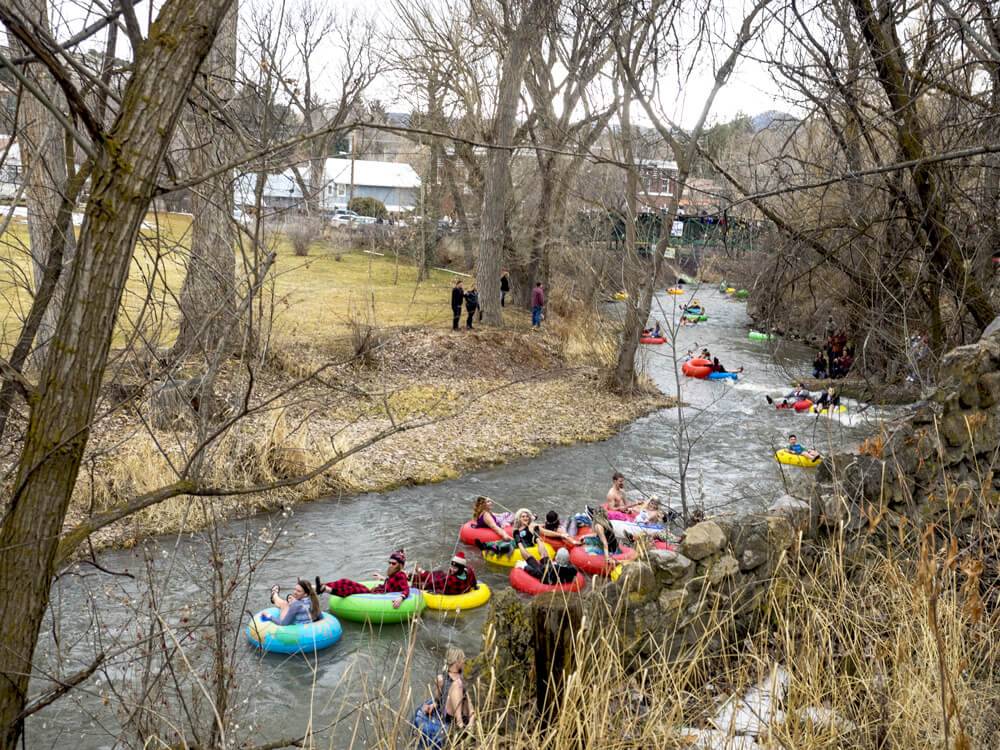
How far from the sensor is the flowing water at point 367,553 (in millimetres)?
6590

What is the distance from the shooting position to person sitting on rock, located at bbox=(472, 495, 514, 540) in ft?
37.1

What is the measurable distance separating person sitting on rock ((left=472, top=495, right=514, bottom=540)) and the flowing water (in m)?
0.39

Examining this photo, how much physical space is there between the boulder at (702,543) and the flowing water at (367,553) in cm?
49

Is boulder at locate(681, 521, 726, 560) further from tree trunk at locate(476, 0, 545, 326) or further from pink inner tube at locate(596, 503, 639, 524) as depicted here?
tree trunk at locate(476, 0, 545, 326)

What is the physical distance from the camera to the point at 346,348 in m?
18.4

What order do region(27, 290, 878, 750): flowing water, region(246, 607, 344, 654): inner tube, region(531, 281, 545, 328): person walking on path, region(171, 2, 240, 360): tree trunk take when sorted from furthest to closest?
1. region(531, 281, 545, 328): person walking on path
2. region(246, 607, 344, 654): inner tube
3. region(27, 290, 878, 750): flowing water
4. region(171, 2, 240, 360): tree trunk

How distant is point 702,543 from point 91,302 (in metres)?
3.63

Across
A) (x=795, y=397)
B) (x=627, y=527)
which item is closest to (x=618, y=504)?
(x=627, y=527)

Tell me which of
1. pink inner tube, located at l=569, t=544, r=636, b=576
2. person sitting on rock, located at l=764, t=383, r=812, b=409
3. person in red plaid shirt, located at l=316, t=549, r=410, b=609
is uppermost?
person sitting on rock, located at l=764, t=383, r=812, b=409

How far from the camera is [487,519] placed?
11.3 m

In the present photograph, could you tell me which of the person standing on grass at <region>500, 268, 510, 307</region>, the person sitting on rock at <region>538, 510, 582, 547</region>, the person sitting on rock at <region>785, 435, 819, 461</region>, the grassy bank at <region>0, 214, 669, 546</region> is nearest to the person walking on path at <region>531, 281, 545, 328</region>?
the grassy bank at <region>0, 214, 669, 546</region>

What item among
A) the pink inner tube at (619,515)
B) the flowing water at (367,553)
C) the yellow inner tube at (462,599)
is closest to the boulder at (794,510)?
the flowing water at (367,553)

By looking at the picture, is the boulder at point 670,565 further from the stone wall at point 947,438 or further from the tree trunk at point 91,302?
the tree trunk at point 91,302

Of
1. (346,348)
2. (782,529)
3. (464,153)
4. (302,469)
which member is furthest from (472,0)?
(782,529)
